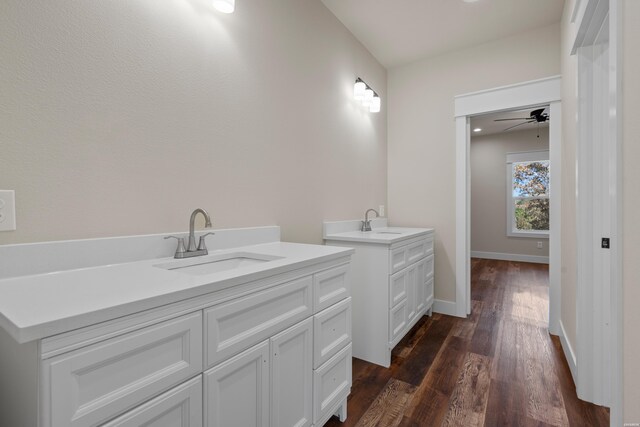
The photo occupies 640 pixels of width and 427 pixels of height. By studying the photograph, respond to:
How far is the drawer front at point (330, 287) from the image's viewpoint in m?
1.23

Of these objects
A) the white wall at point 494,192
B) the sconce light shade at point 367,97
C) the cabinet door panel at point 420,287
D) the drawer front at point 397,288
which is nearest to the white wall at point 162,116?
the sconce light shade at point 367,97

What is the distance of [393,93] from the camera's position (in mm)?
3260

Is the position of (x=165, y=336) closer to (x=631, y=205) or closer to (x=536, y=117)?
(x=631, y=205)

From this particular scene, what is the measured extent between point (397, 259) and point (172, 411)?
164 centimetres

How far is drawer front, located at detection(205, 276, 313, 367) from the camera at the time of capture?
84cm

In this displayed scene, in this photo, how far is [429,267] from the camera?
2775 mm

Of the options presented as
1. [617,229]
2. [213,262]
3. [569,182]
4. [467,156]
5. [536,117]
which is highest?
[536,117]

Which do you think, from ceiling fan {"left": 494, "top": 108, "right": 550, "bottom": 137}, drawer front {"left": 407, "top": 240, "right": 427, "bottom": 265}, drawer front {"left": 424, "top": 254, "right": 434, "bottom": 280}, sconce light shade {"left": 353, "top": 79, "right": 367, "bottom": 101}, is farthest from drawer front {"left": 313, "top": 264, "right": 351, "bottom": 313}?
ceiling fan {"left": 494, "top": 108, "right": 550, "bottom": 137}

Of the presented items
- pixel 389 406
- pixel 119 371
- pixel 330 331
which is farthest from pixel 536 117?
pixel 119 371

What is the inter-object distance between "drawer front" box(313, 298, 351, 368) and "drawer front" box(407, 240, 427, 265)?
1.02 meters

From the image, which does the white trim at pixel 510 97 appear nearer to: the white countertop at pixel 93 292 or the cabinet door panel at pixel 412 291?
the cabinet door panel at pixel 412 291

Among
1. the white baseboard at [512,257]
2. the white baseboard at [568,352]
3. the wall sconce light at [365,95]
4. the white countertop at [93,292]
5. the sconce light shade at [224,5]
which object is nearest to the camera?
the white countertop at [93,292]

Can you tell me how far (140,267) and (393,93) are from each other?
3016mm

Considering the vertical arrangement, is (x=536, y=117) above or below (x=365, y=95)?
above
